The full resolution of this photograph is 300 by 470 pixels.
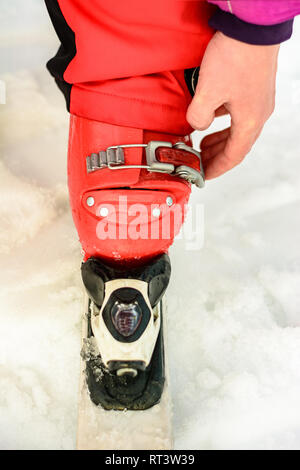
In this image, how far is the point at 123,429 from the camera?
0.62m

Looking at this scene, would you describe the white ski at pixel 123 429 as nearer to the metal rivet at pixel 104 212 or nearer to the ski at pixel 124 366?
the ski at pixel 124 366

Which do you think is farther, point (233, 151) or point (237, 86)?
point (233, 151)

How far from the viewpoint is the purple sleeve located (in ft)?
1.41

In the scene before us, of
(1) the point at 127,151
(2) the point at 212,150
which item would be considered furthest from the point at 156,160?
(2) the point at 212,150

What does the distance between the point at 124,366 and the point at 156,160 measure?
0.26 metres

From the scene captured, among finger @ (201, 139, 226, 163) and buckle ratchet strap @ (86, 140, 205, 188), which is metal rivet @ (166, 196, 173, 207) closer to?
buckle ratchet strap @ (86, 140, 205, 188)

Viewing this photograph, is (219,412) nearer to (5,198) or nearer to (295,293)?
(295,293)

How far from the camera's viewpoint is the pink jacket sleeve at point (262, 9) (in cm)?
40

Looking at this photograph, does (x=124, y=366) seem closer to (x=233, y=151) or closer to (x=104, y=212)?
(x=104, y=212)

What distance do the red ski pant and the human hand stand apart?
42mm

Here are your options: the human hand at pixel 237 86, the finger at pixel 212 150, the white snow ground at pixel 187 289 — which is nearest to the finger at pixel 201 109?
the human hand at pixel 237 86

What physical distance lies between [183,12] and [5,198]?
22.5 inches

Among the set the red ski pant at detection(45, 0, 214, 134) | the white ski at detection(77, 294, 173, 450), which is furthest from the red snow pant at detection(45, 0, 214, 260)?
the white ski at detection(77, 294, 173, 450)

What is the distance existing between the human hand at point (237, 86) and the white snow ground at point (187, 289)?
358 millimetres
